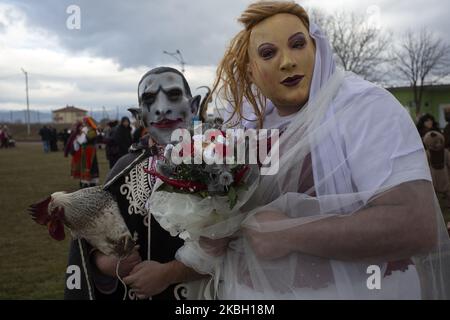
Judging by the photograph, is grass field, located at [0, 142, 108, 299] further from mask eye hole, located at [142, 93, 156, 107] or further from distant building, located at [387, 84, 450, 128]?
distant building, located at [387, 84, 450, 128]

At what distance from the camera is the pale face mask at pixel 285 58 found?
1672 millimetres

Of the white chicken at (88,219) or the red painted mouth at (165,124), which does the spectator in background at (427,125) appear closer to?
the red painted mouth at (165,124)

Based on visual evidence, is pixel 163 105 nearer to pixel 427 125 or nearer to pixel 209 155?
pixel 209 155

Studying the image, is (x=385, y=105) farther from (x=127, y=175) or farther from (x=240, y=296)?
(x=127, y=175)

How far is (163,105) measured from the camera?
7.36 feet

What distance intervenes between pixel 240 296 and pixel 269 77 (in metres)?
0.79

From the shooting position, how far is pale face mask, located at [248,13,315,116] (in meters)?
1.67

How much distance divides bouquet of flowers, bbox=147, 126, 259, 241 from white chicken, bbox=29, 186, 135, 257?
44 cm

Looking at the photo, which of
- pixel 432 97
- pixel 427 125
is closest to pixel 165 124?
pixel 427 125

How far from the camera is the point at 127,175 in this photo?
2207 millimetres

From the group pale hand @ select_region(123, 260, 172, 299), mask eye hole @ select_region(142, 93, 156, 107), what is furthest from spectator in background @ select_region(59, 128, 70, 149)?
pale hand @ select_region(123, 260, 172, 299)

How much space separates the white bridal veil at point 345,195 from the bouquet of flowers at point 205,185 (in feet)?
0.29

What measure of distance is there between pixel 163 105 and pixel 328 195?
1.04m

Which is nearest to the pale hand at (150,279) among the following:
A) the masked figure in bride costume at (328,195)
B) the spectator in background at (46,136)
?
the masked figure in bride costume at (328,195)
